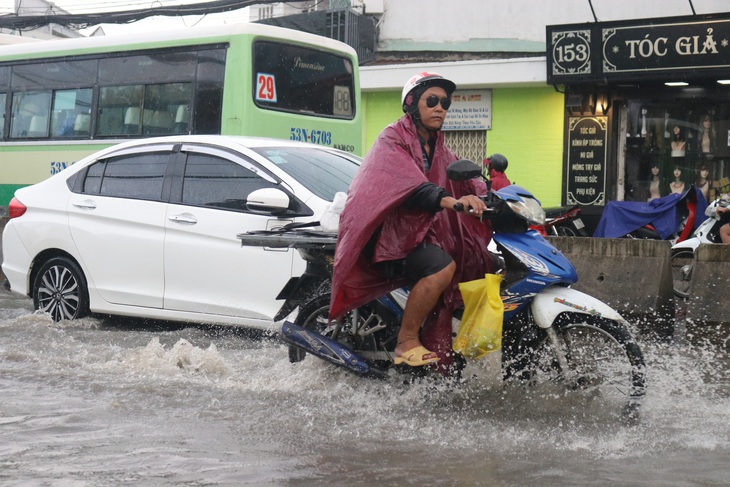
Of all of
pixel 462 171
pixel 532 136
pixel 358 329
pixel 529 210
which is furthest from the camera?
pixel 532 136

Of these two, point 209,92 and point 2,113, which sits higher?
point 2,113

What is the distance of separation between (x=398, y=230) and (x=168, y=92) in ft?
27.9

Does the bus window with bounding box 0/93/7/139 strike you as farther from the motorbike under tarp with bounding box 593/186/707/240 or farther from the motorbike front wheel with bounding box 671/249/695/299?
the motorbike front wheel with bounding box 671/249/695/299

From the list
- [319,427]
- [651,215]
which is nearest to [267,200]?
[319,427]

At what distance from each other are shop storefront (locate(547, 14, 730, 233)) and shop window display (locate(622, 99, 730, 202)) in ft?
0.05

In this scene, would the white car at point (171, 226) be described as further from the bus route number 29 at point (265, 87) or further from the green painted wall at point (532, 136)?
the green painted wall at point (532, 136)

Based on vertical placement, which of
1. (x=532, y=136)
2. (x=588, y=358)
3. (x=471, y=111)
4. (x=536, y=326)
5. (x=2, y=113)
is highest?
(x=471, y=111)

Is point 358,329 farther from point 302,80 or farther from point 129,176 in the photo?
Result: point 302,80

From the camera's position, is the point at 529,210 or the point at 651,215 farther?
the point at 651,215

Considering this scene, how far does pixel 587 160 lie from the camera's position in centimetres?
1766

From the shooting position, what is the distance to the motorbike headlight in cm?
512

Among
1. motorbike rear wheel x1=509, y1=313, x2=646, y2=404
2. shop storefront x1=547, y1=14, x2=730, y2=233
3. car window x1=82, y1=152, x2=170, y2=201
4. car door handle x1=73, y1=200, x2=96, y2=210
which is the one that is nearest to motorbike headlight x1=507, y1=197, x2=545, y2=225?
motorbike rear wheel x1=509, y1=313, x2=646, y2=404

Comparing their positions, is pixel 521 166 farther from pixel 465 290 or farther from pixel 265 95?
pixel 465 290

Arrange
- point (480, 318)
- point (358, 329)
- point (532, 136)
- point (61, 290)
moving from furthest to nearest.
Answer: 1. point (532, 136)
2. point (61, 290)
3. point (358, 329)
4. point (480, 318)
